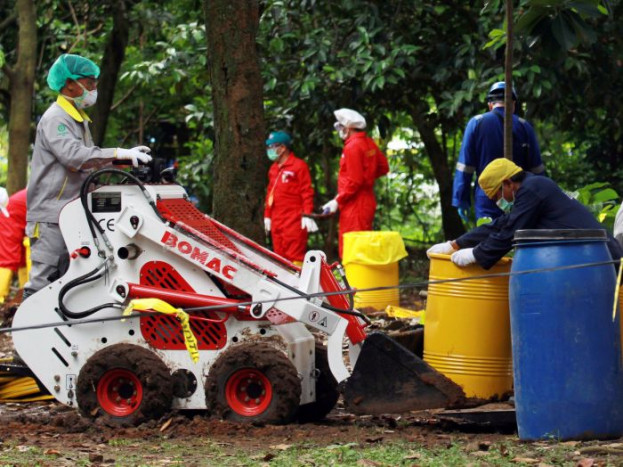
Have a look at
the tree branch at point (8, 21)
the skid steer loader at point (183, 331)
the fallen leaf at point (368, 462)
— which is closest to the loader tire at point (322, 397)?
the skid steer loader at point (183, 331)

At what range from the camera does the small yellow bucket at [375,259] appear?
12.5m

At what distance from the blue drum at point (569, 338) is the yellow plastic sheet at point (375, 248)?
6264 mm

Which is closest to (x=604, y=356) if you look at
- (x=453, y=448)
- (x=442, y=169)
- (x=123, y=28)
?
(x=453, y=448)

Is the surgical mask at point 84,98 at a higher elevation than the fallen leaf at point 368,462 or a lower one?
higher

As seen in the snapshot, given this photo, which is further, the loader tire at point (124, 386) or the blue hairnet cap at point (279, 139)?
the blue hairnet cap at point (279, 139)

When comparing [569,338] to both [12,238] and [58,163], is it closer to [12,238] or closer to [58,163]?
[58,163]

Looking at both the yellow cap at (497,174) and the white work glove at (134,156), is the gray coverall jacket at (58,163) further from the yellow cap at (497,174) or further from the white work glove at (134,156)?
the yellow cap at (497,174)

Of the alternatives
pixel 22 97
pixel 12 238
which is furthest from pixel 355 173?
pixel 22 97

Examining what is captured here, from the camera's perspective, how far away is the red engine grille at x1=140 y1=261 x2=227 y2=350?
23.5 ft

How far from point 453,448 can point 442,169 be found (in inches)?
459

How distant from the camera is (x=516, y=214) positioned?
266 inches

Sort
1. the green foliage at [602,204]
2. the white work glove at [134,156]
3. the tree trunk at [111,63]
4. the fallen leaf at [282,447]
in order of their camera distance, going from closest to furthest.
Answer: the fallen leaf at [282,447]
the white work glove at [134,156]
the green foliage at [602,204]
the tree trunk at [111,63]

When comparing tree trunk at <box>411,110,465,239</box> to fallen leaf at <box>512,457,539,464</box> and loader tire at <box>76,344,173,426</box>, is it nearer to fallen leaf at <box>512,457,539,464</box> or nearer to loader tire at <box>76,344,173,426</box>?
loader tire at <box>76,344,173,426</box>

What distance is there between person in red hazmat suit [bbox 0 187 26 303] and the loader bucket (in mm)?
5727
